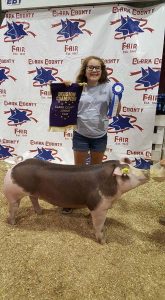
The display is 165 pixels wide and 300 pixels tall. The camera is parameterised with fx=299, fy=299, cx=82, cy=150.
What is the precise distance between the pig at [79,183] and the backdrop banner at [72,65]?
1.68 m

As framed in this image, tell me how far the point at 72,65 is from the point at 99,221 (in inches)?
101

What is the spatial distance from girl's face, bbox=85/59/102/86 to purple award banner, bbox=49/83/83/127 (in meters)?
0.16

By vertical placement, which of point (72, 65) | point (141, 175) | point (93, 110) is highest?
point (72, 65)

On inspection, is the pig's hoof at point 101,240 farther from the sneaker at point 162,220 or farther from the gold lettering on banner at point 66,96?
the gold lettering on banner at point 66,96

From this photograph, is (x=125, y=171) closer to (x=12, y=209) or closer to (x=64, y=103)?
(x=64, y=103)

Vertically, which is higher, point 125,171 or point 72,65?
point 72,65

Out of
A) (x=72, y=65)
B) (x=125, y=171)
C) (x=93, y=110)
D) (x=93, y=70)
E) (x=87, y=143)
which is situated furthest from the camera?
(x=72, y=65)

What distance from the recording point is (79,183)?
2629mm

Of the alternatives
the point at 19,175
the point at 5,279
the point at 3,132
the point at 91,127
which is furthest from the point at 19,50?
the point at 5,279

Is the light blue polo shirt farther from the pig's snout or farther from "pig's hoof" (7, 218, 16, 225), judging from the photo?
"pig's hoof" (7, 218, 16, 225)

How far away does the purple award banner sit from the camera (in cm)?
288

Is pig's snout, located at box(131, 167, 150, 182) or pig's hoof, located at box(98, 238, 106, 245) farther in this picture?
pig's hoof, located at box(98, 238, 106, 245)

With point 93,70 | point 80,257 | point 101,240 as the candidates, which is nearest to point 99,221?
point 101,240

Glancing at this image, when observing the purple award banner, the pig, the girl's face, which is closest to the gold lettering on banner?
the purple award banner
